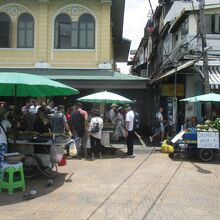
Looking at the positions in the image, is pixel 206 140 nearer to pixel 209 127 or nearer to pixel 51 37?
pixel 209 127

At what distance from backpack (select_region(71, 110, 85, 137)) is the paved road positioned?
1.55 metres

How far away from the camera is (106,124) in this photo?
1919 centimetres

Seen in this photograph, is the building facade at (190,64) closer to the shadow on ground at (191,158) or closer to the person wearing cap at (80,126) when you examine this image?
the shadow on ground at (191,158)

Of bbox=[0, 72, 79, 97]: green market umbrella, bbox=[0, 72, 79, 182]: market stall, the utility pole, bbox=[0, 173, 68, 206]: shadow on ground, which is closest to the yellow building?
the utility pole

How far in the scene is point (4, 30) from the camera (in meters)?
21.5

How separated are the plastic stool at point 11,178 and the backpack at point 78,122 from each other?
5.30 metres

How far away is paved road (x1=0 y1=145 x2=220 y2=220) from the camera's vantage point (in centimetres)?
731

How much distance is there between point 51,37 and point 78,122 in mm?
8735

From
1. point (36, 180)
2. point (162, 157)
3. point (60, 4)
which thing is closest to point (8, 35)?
point (60, 4)

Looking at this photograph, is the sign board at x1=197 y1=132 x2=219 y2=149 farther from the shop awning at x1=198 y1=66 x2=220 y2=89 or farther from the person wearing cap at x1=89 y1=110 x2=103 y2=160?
the shop awning at x1=198 y1=66 x2=220 y2=89

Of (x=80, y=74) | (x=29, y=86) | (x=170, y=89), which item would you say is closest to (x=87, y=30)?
(x=80, y=74)

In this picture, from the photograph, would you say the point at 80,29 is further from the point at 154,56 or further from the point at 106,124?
the point at 154,56

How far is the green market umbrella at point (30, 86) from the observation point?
880 centimetres

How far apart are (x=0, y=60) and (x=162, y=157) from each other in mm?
11023
